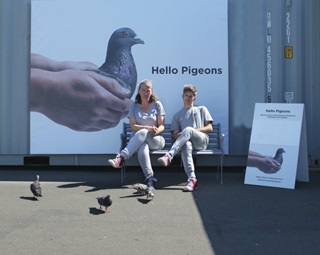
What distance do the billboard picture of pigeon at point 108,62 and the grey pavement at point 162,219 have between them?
0.88 meters

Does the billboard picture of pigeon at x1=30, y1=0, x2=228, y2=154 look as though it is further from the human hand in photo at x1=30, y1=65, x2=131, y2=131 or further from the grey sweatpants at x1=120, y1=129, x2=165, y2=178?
the grey sweatpants at x1=120, y1=129, x2=165, y2=178

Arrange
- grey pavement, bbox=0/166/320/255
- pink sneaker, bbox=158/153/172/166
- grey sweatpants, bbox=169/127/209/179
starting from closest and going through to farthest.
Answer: grey pavement, bbox=0/166/320/255 → pink sneaker, bbox=158/153/172/166 → grey sweatpants, bbox=169/127/209/179

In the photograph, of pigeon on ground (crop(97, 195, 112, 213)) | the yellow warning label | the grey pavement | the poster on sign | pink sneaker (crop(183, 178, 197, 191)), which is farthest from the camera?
the yellow warning label

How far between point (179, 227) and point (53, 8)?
452 centimetres

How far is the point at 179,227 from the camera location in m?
4.38

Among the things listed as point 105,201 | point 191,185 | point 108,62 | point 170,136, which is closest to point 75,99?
point 108,62

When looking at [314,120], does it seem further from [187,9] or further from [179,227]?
[179,227]

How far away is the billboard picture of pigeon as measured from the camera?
7.16 m

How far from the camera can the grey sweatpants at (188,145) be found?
608 centimetres

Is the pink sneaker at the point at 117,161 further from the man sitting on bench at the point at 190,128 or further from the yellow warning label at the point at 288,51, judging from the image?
the yellow warning label at the point at 288,51

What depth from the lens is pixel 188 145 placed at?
6156 millimetres

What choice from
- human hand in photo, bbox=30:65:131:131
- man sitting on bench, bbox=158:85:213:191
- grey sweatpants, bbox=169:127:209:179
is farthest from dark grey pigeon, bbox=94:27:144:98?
grey sweatpants, bbox=169:127:209:179

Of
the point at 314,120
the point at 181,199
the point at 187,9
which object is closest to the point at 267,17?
the point at 187,9

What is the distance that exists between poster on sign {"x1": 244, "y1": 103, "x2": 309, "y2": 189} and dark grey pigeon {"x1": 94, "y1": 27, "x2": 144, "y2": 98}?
2.19 metres
